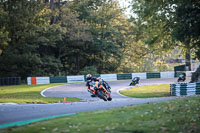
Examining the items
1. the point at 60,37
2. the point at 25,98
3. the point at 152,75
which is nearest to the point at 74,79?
the point at 60,37

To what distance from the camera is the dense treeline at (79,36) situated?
28.8 meters

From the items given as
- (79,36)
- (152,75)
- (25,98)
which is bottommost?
(25,98)

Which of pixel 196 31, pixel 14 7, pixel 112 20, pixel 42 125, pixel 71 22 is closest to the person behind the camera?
pixel 42 125

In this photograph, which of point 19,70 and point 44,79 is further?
point 19,70

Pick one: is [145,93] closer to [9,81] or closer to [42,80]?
[42,80]

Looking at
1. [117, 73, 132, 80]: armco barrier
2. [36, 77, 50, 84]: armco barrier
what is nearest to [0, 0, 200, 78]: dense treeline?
[117, 73, 132, 80]: armco barrier

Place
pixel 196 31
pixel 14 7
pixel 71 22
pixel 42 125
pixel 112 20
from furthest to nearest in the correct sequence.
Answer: pixel 112 20 → pixel 71 22 → pixel 14 7 → pixel 196 31 → pixel 42 125

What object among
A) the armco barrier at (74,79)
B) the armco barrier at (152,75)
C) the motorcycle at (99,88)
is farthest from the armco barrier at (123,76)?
the motorcycle at (99,88)

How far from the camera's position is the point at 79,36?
46.7 m

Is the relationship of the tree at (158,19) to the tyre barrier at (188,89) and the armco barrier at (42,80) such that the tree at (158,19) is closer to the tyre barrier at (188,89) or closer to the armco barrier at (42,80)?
the tyre barrier at (188,89)

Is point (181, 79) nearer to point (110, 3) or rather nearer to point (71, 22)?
point (71, 22)

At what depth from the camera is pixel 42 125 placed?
844 centimetres

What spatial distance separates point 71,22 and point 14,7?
10119mm

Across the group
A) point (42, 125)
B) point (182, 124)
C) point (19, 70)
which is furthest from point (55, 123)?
point (19, 70)
